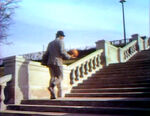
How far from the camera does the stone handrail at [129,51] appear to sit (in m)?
14.6

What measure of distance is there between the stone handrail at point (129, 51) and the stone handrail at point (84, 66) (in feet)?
11.1

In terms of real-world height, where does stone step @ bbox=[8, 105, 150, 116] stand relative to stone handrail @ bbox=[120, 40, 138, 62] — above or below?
below

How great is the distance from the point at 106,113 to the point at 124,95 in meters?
1.84

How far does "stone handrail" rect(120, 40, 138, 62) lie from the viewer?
14578 mm

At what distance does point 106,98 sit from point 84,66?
3820 millimetres

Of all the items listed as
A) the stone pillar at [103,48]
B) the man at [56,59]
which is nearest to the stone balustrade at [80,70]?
the stone pillar at [103,48]

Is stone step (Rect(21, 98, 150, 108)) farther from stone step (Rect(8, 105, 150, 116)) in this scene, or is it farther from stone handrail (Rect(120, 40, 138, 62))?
stone handrail (Rect(120, 40, 138, 62))

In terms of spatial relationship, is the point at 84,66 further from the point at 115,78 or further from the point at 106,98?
the point at 106,98

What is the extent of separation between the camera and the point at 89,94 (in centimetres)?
764

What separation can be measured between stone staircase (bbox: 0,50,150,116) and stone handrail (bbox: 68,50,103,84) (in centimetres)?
39

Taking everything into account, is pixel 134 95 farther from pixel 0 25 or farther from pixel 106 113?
pixel 0 25

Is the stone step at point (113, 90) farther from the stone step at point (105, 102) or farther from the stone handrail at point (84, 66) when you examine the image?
the stone step at point (105, 102)

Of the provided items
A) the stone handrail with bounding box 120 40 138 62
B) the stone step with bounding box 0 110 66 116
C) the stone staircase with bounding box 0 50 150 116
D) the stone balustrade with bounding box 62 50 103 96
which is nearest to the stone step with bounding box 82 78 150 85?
the stone staircase with bounding box 0 50 150 116

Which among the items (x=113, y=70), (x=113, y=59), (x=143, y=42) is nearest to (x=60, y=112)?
(x=113, y=70)
